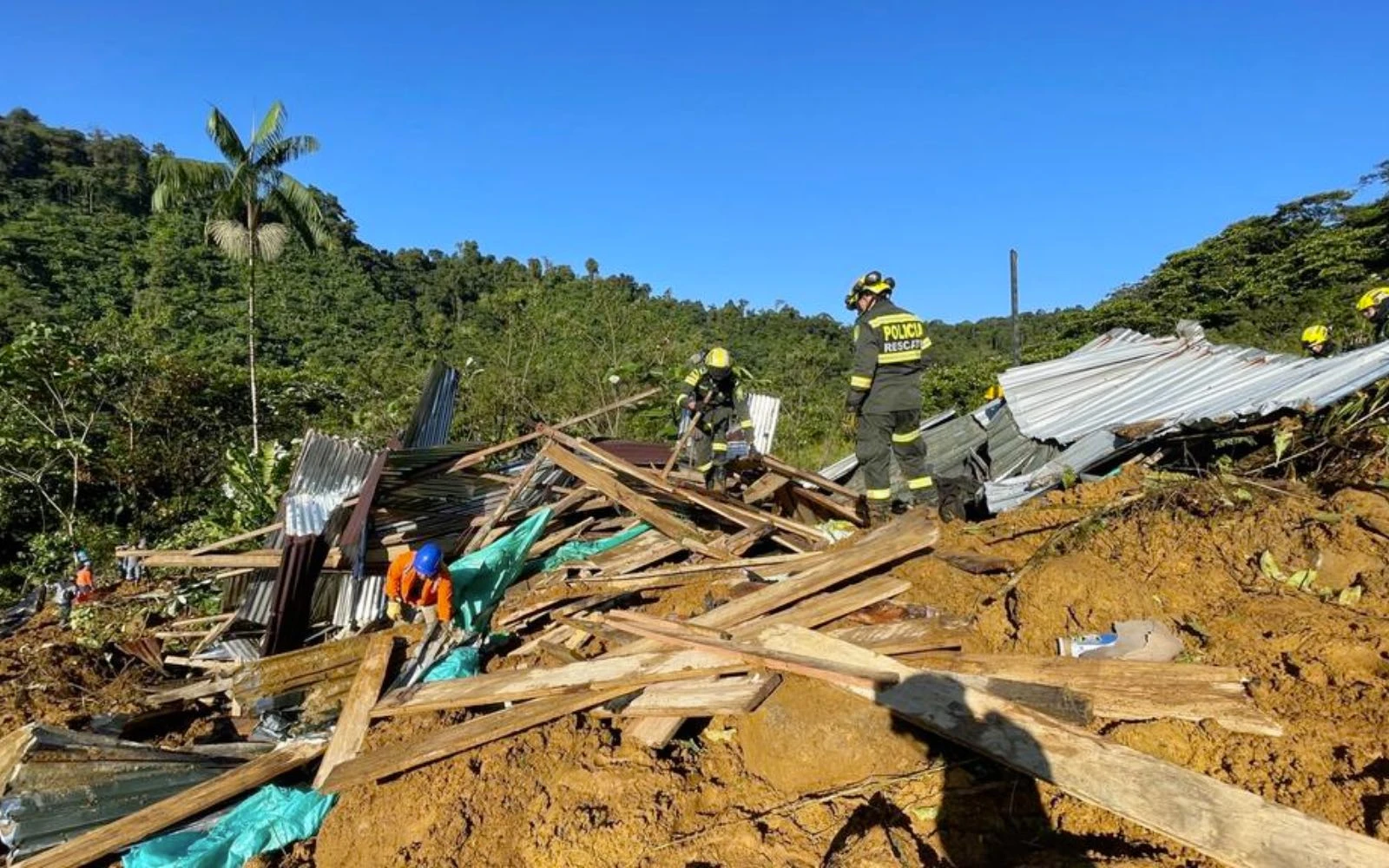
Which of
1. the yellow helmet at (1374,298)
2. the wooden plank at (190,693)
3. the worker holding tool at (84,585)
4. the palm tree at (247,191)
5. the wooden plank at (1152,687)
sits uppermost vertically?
the palm tree at (247,191)

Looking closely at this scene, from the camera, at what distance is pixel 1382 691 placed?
280 centimetres

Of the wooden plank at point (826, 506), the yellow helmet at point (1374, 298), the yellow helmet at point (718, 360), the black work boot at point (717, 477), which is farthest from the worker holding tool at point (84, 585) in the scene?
the yellow helmet at point (1374, 298)

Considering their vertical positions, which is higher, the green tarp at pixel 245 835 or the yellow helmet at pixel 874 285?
the yellow helmet at pixel 874 285

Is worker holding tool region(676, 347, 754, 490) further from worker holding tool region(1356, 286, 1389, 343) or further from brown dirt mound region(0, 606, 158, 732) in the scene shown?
worker holding tool region(1356, 286, 1389, 343)

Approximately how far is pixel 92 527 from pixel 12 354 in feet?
11.9

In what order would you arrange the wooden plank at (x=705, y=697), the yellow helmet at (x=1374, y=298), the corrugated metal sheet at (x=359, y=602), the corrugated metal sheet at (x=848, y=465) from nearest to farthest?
the wooden plank at (x=705, y=697)
the corrugated metal sheet at (x=359, y=602)
the yellow helmet at (x=1374, y=298)
the corrugated metal sheet at (x=848, y=465)

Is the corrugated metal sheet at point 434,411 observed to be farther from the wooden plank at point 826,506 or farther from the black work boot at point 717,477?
the wooden plank at point 826,506

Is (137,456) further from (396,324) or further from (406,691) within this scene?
(396,324)

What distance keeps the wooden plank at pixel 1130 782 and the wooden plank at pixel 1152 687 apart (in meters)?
0.33

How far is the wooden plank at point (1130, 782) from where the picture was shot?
2158mm

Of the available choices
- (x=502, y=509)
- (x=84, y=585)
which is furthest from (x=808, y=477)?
(x=84, y=585)

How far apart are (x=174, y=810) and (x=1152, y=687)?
4.81 m

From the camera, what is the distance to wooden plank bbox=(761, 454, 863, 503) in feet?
22.0

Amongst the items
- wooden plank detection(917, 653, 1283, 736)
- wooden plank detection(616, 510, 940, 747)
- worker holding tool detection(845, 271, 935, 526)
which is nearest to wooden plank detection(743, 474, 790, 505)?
worker holding tool detection(845, 271, 935, 526)
